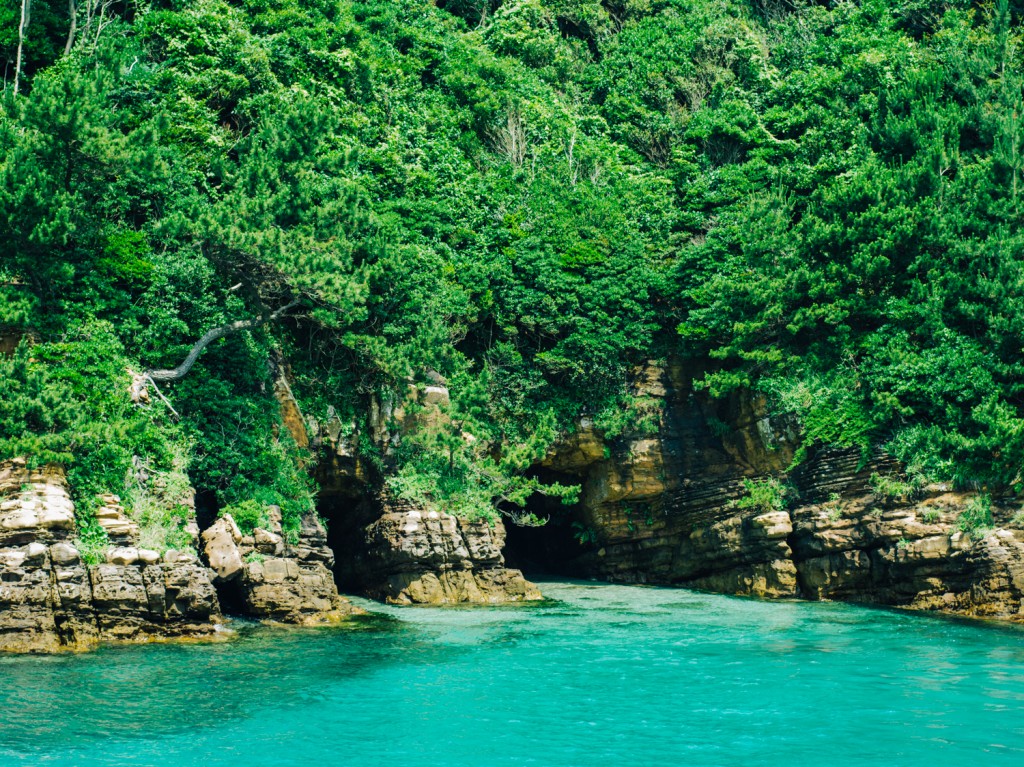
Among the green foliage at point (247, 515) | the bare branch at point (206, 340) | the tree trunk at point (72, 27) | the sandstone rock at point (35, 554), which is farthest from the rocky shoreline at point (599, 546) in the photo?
the tree trunk at point (72, 27)

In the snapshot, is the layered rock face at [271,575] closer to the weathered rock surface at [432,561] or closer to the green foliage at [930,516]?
the weathered rock surface at [432,561]

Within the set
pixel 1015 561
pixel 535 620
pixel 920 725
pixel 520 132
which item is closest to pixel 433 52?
pixel 520 132

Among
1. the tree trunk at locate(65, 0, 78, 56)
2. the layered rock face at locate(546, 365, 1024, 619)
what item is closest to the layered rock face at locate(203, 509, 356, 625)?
the layered rock face at locate(546, 365, 1024, 619)

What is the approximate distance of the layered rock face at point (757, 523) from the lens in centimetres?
2127

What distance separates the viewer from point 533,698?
44.0 feet

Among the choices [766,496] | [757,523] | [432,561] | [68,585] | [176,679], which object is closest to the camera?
[176,679]

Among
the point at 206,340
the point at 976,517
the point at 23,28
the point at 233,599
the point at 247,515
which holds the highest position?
the point at 23,28

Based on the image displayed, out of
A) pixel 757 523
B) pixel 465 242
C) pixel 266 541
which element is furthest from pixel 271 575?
pixel 465 242

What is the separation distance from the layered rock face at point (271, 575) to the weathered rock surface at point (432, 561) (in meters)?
2.55

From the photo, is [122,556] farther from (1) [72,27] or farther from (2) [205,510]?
(1) [72,27]

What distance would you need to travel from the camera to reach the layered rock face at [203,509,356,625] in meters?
18.9

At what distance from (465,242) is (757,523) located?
11.7m

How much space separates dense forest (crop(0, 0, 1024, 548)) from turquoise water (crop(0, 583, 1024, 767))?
13.3 ft

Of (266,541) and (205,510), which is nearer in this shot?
(266,541)
